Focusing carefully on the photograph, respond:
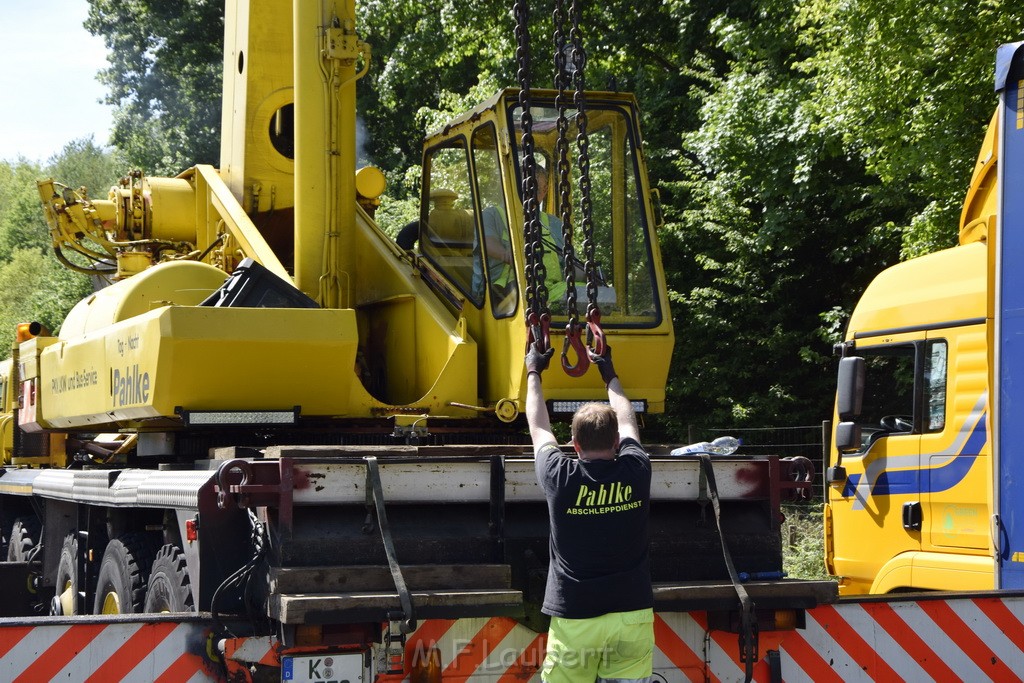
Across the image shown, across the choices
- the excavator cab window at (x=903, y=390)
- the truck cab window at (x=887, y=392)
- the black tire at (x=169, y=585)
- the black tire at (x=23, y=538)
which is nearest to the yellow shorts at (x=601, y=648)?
the black tire at (x=169, y=585)

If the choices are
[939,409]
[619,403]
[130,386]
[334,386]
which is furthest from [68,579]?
[939,409]

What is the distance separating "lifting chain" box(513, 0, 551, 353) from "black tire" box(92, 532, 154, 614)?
108 inches

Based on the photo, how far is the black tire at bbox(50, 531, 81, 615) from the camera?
803 cm

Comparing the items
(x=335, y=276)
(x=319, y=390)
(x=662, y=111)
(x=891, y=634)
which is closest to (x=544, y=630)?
(x=891, y=634)

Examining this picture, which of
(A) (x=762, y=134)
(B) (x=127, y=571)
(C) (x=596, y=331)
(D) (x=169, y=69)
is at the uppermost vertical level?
(D) (x=169, y=69)

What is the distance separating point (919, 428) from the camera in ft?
26.5

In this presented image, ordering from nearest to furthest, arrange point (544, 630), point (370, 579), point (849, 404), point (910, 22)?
point (370, 579), point (544, 630), point (849, 404), point (910, 22)

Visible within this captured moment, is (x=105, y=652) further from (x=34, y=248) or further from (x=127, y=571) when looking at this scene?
(x=34, y=248)

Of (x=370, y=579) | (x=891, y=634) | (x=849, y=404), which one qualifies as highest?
(x=849, y=404)

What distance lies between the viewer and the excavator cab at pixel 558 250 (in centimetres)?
702

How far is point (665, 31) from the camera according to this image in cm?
2259

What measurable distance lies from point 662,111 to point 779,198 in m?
4.16

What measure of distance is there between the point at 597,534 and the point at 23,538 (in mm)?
6979

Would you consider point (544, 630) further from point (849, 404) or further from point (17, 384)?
point (17, 384)
